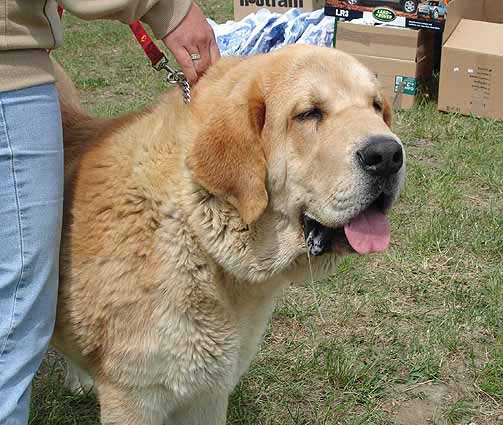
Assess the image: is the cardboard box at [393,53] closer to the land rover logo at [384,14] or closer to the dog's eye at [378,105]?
the land rover logo at [384,14]

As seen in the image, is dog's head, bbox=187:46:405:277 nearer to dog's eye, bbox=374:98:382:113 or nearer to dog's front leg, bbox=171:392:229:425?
dog's eye, bbox=374:98:382:113

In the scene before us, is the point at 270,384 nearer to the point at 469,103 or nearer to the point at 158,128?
the point at 158,128

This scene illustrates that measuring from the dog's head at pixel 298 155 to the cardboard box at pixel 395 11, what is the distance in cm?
446

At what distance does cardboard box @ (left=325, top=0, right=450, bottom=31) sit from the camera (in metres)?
6.59

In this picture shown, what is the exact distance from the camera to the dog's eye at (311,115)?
7.73 feet

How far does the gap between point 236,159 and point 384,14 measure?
16.4 ft

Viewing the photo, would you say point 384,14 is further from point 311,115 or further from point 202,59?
point 311,115

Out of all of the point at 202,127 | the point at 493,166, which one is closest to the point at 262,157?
the point at 202,127

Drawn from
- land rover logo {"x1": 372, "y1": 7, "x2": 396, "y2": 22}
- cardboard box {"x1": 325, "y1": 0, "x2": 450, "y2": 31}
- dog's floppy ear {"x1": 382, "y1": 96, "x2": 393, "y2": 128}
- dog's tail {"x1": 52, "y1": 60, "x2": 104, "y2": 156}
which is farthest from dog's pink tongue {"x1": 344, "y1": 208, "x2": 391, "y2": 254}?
land rover logo {"x1": 372, "y1": 7, "x2": 396, "y2": 22}

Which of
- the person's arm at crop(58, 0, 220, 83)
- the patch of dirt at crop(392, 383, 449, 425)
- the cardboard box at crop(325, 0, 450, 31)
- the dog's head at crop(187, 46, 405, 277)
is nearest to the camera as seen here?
the person's arm at crop(58, 0, 220, 83)

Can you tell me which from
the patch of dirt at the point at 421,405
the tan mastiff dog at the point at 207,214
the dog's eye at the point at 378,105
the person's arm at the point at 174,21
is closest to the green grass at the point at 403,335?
the patch of dirt at the point at 421,405

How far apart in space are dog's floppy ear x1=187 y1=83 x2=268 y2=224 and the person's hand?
26cm

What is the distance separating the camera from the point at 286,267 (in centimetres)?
251

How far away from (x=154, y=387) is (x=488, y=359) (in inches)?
74.2
